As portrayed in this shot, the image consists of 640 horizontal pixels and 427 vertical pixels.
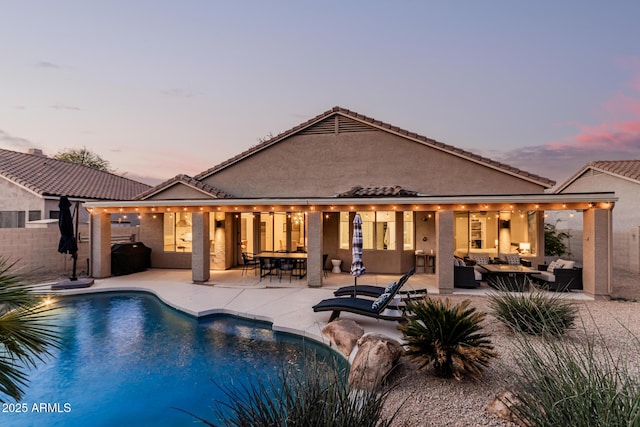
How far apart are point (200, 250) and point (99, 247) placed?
5009 millimetres

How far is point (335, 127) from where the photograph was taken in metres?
16.5

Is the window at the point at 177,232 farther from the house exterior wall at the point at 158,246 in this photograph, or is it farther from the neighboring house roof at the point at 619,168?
the neighboring house roof at the point at 619,168

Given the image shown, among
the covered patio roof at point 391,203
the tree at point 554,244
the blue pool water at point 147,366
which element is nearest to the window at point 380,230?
the covered patio roof at point 391,203

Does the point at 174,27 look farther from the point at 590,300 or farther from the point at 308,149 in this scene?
the point at 590,300

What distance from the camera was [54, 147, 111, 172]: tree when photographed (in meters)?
40.4

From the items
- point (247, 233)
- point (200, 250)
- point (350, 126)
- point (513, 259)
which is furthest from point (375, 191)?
point (200, 250)

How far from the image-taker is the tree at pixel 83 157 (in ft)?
133

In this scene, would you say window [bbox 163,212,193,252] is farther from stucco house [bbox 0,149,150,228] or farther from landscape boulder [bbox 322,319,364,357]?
landscape boulder [bbox 322,319,364,357]

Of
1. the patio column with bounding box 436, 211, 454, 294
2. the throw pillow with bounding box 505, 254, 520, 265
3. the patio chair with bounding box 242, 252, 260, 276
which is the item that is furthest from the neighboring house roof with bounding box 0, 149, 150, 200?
the throw pillow with bounding box 505, 254, 520, 265

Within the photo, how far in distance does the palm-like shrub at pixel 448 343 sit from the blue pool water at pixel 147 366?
1.66 meters

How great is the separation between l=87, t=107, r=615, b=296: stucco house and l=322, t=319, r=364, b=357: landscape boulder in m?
5.09

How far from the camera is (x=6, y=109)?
21609 millimetres

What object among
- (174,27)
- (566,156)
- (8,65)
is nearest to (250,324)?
(174,27)

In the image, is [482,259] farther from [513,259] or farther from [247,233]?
[247,233]
